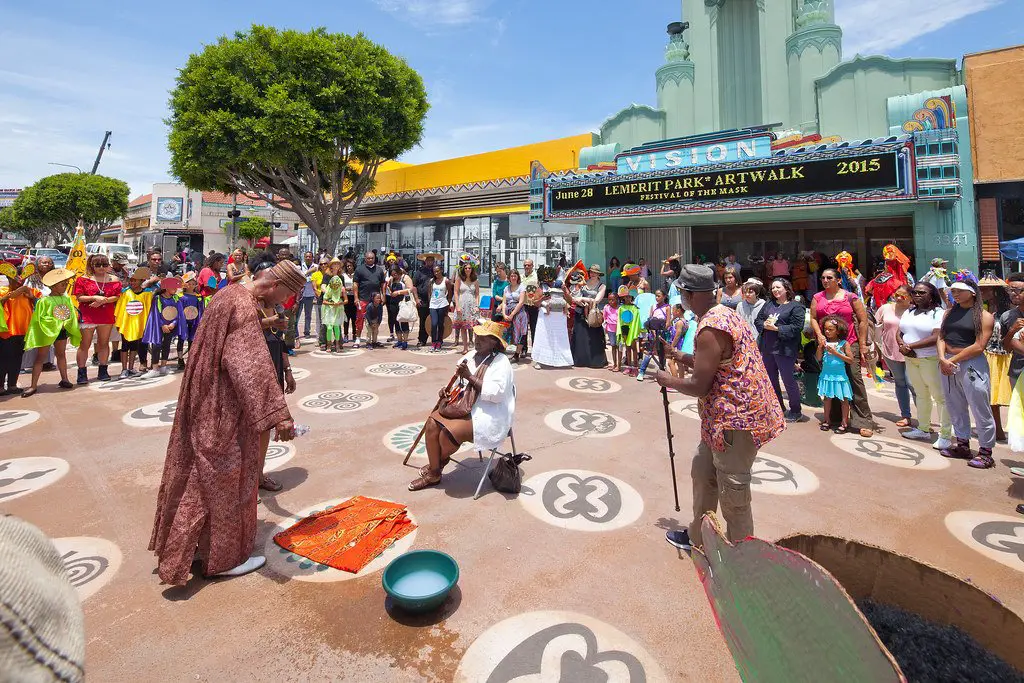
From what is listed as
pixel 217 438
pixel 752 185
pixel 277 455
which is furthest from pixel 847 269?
pixel 217 438

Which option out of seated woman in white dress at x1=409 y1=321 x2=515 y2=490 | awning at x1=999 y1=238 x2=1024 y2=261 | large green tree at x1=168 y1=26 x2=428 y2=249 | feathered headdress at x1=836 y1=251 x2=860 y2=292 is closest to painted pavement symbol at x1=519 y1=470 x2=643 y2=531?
seated woman in white dress at x1=409 y1=321 x2=515 y2=490

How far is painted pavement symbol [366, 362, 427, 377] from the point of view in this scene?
26.0ft

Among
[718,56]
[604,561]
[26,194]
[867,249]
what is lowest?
[604,561]

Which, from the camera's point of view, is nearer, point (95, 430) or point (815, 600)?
point (815, 600)

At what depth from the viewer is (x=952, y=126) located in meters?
10.1

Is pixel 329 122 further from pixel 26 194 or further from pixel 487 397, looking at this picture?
pixel 26 194

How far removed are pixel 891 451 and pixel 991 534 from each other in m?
1.63

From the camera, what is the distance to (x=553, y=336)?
877 cm

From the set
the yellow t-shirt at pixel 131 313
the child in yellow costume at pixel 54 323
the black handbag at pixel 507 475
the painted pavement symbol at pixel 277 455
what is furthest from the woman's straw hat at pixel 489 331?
the yellow t-shirt at pixel 131 313

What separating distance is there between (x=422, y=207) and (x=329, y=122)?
6091mm

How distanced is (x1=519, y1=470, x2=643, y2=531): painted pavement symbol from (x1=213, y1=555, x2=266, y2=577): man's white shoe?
182 cm

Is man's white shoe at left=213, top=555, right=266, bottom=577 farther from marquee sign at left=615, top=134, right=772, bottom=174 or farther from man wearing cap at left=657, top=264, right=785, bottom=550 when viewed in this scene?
marquee sign at left=615, top=134, right=772, bottom=174

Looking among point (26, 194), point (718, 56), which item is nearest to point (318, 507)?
point (718, 56)

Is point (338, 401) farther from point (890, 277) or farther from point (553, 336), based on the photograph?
point (890, 277)
